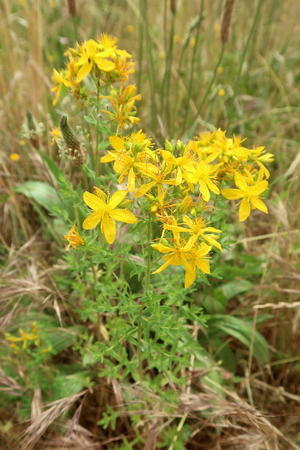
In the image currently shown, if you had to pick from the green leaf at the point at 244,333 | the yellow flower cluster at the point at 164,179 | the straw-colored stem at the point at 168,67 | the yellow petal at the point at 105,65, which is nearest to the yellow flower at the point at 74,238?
the yellow flower cluster at the point at 164,179

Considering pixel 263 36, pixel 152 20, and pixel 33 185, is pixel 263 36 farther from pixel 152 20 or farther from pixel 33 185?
pixel 33 185

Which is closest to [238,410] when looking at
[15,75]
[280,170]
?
[280,170]

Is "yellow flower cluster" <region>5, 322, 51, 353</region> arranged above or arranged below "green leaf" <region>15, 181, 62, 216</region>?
below

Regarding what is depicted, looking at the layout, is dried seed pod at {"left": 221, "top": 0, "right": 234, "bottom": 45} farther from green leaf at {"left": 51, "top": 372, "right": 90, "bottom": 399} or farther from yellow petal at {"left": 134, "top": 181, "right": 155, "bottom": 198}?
green leaf at {"left": 51, "top": 372, "right": 90, "bottom": 399}

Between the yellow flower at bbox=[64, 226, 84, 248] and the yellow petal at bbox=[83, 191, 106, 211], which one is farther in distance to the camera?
the yellow flower at bbox=[64, 226, 84, 248]

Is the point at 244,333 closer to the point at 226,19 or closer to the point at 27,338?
the point at 27,338

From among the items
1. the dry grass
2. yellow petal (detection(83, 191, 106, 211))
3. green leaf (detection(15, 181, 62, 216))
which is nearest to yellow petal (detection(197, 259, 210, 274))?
yellow petal (detection(83, 191, 106, 211))

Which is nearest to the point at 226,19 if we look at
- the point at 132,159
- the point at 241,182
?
the point at 241,182

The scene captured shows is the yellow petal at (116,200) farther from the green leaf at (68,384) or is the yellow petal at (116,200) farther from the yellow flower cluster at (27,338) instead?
the green leaf at (68,384)
